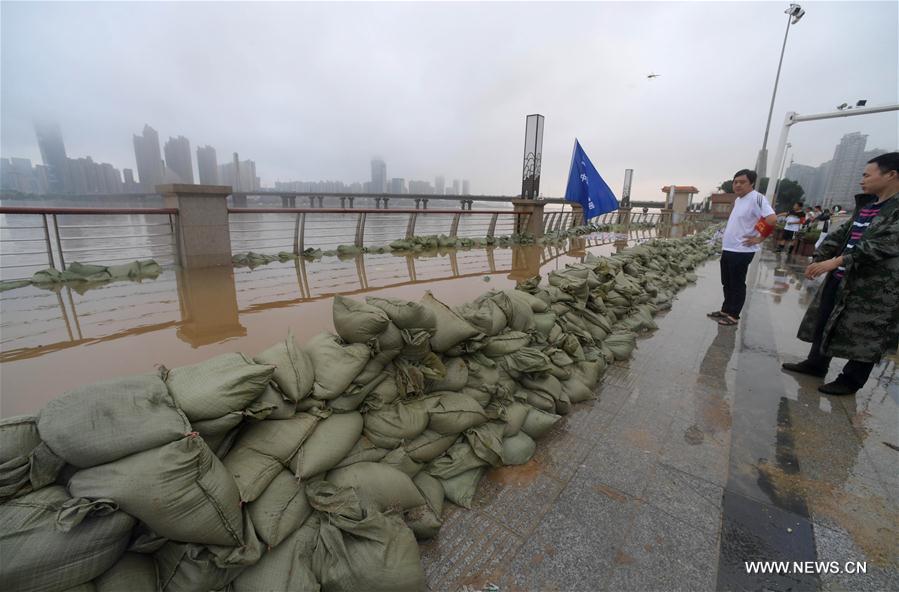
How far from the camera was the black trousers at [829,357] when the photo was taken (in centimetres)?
265

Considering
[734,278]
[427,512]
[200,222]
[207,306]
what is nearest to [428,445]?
[427,512]

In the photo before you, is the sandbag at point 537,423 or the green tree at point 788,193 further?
the green tree at point 788,193

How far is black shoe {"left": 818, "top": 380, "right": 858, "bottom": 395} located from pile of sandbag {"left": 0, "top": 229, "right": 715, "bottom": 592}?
2.17 metres

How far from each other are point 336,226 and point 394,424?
5.54 meters

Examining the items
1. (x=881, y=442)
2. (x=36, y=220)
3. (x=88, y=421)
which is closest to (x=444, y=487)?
(x=88, y=421)

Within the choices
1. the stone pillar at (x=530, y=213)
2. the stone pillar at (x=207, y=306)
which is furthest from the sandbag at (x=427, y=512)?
the stone pillar at (x=530, y=213)

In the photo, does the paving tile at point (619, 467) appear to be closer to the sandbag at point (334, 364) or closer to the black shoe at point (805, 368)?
the sandbag at point (334, 364)

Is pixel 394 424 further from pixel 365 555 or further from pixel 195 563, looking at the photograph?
pixel 195 563

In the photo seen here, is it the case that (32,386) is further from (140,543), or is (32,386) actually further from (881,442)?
(881,442)

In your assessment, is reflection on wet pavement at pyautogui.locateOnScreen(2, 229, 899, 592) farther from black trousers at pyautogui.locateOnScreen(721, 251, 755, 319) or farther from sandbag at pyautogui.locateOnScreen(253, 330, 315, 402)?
Answer: sandbag at pyautogui.locateOnScreen(253, 330, 315, 402)

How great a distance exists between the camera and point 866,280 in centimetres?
255

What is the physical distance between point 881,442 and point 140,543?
11.5 ft

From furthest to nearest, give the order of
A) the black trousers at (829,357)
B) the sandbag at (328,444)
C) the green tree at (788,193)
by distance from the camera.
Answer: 1. the green tree at (788,193)
2. the black trousers at (829,357)
3. the sandbag at (328,444)

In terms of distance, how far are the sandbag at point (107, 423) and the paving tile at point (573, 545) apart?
3.92ft
